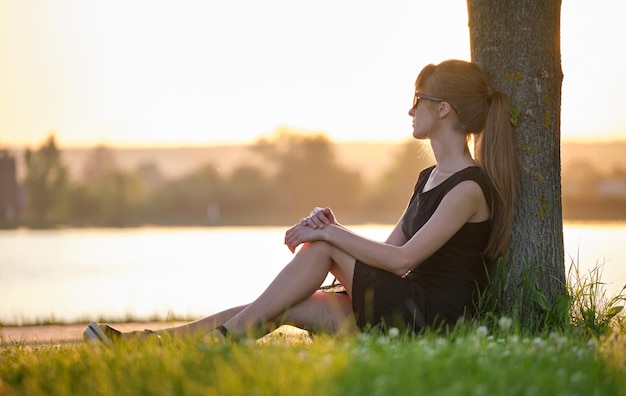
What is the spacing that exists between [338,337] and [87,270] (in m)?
17.6

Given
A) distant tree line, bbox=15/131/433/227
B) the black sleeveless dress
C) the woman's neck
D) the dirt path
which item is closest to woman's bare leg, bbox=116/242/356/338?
the black sleeveless dress

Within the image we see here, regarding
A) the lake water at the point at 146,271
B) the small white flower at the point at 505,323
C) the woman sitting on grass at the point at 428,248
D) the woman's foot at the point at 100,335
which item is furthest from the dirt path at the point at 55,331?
the small white flower at the point at 505,323

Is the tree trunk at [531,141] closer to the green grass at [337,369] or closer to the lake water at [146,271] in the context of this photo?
the lake water at [146,271]

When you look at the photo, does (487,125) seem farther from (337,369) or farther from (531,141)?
(337,369)

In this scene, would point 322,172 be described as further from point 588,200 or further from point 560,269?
point 560,269

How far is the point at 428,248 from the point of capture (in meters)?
4.35

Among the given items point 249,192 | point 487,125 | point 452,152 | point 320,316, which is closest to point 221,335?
point 320,316

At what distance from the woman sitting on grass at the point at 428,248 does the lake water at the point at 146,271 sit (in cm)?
86

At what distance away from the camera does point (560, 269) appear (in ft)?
16.2

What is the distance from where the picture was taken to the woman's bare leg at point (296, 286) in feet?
14.2

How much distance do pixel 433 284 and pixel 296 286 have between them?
710mm

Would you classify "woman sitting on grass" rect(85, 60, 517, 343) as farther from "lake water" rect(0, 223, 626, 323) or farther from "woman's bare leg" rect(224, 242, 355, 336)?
"lake water" rect(0, 223, 626, 323)

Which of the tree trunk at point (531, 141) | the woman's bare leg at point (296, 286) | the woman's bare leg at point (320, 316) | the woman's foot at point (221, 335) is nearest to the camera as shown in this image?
the woman's foot at point (221, 335)

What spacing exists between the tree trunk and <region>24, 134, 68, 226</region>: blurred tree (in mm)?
35740
